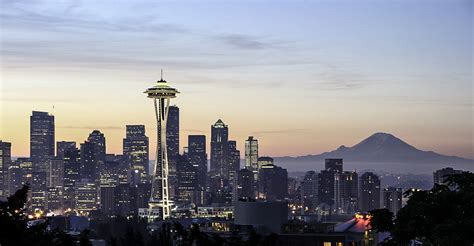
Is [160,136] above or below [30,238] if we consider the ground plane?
above

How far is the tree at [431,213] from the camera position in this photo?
32812mm

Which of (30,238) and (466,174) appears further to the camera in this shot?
(466,174)

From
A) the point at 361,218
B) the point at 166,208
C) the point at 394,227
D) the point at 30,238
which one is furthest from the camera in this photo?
the point at 166,208

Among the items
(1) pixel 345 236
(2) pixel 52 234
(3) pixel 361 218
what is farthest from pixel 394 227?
(3) pixel 361 218

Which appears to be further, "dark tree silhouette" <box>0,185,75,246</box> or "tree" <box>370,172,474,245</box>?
"tree" <box>370,172,474,245</box>

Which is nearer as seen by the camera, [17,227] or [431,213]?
[17,227]

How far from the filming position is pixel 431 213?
34562 millimetres

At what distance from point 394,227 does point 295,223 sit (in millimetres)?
61463

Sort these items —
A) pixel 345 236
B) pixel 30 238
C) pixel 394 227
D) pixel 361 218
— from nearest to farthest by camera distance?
pixel 30 238
pixel 394 227
pixel 345 236
pixel 361 218

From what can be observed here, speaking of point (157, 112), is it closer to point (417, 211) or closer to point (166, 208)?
point (166, 208)

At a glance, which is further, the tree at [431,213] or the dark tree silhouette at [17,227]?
the tree at [431,213]

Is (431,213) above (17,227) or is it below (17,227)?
above

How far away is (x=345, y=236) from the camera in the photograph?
90250 mm

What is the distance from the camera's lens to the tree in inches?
1292
